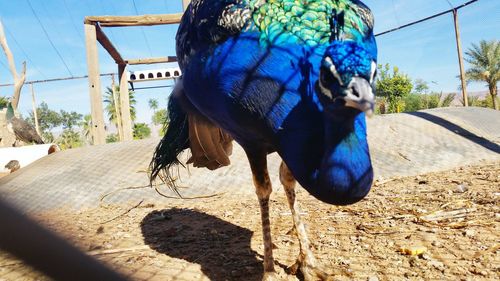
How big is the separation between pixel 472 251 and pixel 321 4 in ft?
6.14

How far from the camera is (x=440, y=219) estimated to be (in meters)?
3.44

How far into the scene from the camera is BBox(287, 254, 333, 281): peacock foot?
9.02ft

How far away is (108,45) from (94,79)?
1417 millimetres

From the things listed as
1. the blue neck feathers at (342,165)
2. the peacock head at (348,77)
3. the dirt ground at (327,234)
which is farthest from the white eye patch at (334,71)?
the dirt ground at (327,234)

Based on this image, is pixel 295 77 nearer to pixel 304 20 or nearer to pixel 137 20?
pixel 304 20

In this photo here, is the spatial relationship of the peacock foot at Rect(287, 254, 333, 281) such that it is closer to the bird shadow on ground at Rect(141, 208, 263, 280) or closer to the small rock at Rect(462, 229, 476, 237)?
the bird shadow on ground at Rect(141, 208, 263, 280)

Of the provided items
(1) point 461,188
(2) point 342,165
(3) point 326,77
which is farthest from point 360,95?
(1) point 461,188

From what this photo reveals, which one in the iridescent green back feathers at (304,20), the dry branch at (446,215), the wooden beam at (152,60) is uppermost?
the wooden beam at (152,60)

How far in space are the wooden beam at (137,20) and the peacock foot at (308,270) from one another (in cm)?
566

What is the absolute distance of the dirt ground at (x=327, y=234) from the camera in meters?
2.76

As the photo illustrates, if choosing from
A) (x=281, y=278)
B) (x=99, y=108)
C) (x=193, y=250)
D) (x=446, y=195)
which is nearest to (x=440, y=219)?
(x=446, y=195)

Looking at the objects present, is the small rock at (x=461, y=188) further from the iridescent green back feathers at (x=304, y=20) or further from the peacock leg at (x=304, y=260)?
the iridescent green back feathers at (x=304, y=20)

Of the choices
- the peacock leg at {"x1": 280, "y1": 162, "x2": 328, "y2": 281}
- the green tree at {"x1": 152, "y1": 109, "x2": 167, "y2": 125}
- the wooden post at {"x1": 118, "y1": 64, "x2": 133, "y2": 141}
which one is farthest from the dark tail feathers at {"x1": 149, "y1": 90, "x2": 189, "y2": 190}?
the wooden post at {"x1": 118, "y1": 64, "x2": 133, "y2": 141}

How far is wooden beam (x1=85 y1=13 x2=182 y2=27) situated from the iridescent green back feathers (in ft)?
17.5
